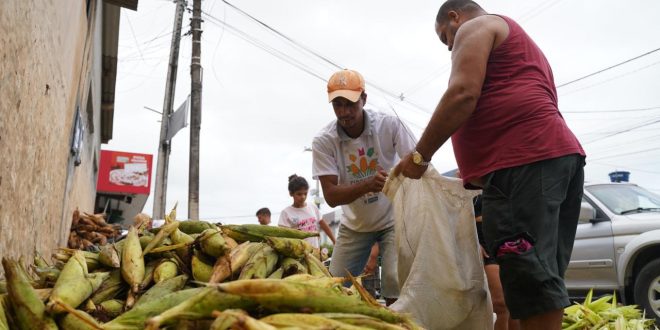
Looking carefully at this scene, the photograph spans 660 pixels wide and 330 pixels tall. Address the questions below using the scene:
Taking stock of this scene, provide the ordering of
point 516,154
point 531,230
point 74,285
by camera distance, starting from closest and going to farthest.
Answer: point 74,285 → point 531,230 → point 516,154

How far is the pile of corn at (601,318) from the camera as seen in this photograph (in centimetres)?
340

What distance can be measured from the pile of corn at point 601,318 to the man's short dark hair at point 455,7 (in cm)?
230

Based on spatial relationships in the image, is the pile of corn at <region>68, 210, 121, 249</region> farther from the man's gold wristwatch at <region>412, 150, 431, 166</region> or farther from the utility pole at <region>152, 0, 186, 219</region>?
the man's gold wristwatch at <region>412, 150, 431, 166</region>

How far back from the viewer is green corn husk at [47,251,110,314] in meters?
1.32

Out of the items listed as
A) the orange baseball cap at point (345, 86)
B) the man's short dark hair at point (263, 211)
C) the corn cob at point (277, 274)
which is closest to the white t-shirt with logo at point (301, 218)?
the man's short dark hair at point (263, 211)

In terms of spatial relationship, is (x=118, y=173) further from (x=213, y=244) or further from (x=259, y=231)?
(x=213, y=244)

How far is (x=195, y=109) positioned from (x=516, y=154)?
10830 millimetres

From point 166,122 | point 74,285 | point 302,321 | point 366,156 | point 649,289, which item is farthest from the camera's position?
point 166,122

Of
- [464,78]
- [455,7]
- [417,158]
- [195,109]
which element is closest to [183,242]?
[417,158]

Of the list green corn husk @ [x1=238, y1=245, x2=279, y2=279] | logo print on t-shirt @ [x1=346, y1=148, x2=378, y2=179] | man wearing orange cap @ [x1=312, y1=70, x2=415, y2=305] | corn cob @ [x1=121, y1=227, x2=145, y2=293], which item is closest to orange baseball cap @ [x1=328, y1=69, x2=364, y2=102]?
man wearing orange cap @ [x1=312, y1=70, x2=415, y2=305]

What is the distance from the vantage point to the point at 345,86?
11.5ft

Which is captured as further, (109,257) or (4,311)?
(109,257)

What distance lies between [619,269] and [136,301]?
612 cm

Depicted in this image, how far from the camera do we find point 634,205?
21.2 ft
